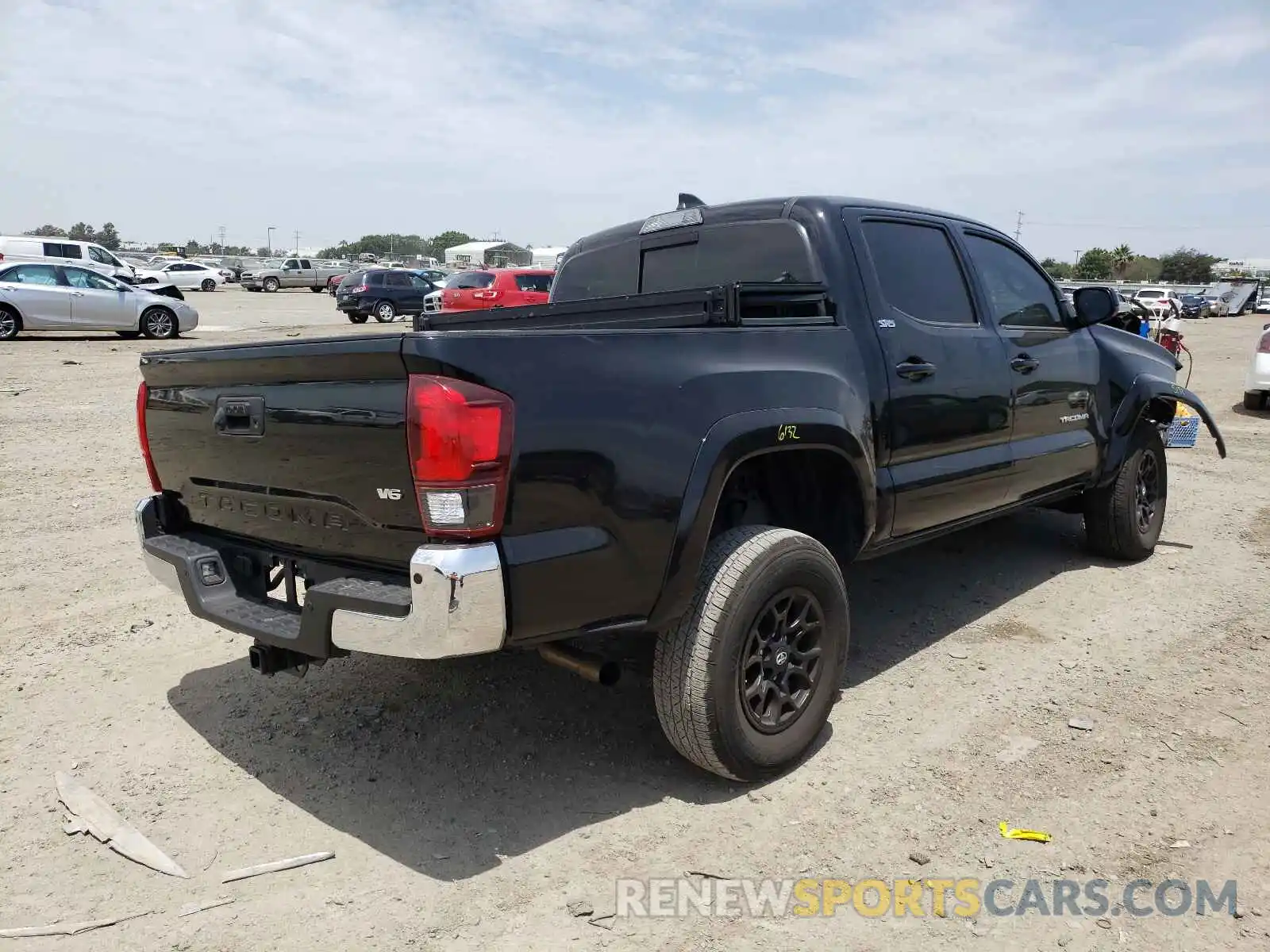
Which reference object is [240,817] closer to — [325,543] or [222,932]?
[222,932]

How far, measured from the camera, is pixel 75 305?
57.6 feet

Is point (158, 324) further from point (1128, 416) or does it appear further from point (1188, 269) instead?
point (1188, 269)

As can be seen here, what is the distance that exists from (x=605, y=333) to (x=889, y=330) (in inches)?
60.5

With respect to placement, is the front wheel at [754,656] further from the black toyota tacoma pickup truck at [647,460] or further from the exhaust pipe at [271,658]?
the exhaust pipe at [271,658]

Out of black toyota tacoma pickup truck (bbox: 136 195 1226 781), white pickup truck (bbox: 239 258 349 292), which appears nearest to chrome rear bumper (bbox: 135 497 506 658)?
black toyota tacoma pickup truck (bbox: 136 195 1226 781)

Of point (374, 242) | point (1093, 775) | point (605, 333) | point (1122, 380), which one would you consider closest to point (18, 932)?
point (605, 333)

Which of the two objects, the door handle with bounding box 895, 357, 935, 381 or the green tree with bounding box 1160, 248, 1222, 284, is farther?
the green tree with bounding box 1160, 248, 1222, 284

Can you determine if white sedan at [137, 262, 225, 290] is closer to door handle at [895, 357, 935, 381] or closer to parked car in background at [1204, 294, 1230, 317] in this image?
door handle at [895, 357, 935, 381]

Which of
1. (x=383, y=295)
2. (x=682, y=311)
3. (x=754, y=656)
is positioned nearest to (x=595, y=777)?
(x=754, y=656)

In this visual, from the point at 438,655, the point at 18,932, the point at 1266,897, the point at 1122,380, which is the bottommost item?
the point at 18,932

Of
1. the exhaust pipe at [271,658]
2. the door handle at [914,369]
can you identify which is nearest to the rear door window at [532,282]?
the door handle at [914,369]

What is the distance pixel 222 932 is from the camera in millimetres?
2535

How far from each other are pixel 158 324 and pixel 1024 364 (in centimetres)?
1798

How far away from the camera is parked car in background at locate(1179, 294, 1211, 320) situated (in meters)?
50.8
